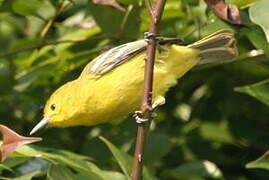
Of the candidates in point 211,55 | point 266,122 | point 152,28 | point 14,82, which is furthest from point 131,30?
point 152,28

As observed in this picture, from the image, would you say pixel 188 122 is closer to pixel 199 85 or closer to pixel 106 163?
pixel 199 85

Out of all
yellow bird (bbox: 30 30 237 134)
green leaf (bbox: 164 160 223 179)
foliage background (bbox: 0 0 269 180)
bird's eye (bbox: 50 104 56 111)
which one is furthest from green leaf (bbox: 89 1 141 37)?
green leaf (bbox: 164 160 223 179)

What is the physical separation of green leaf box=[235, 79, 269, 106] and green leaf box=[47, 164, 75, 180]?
28.1 inches

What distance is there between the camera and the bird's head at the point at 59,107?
9.61ft

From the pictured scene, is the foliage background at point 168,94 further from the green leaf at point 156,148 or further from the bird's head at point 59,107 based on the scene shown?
the bird's head at point 59,107

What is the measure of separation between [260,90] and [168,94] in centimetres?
103

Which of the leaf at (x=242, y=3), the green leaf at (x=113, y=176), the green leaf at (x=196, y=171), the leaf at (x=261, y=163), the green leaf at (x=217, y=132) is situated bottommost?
the green leaf at (x=217, y=132)

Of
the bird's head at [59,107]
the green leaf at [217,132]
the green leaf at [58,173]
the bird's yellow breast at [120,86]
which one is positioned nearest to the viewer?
the green leaf at [58,173]

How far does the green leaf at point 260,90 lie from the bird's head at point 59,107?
2.78 feet

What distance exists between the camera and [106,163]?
3.11 meters

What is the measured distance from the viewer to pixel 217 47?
291 centimetres

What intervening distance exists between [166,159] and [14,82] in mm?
862

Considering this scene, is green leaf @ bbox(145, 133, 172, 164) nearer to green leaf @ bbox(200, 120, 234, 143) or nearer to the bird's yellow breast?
the bird's yellow breast

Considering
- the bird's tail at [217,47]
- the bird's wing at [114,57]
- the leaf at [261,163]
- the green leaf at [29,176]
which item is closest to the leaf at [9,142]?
the green leaf at [29,176]
